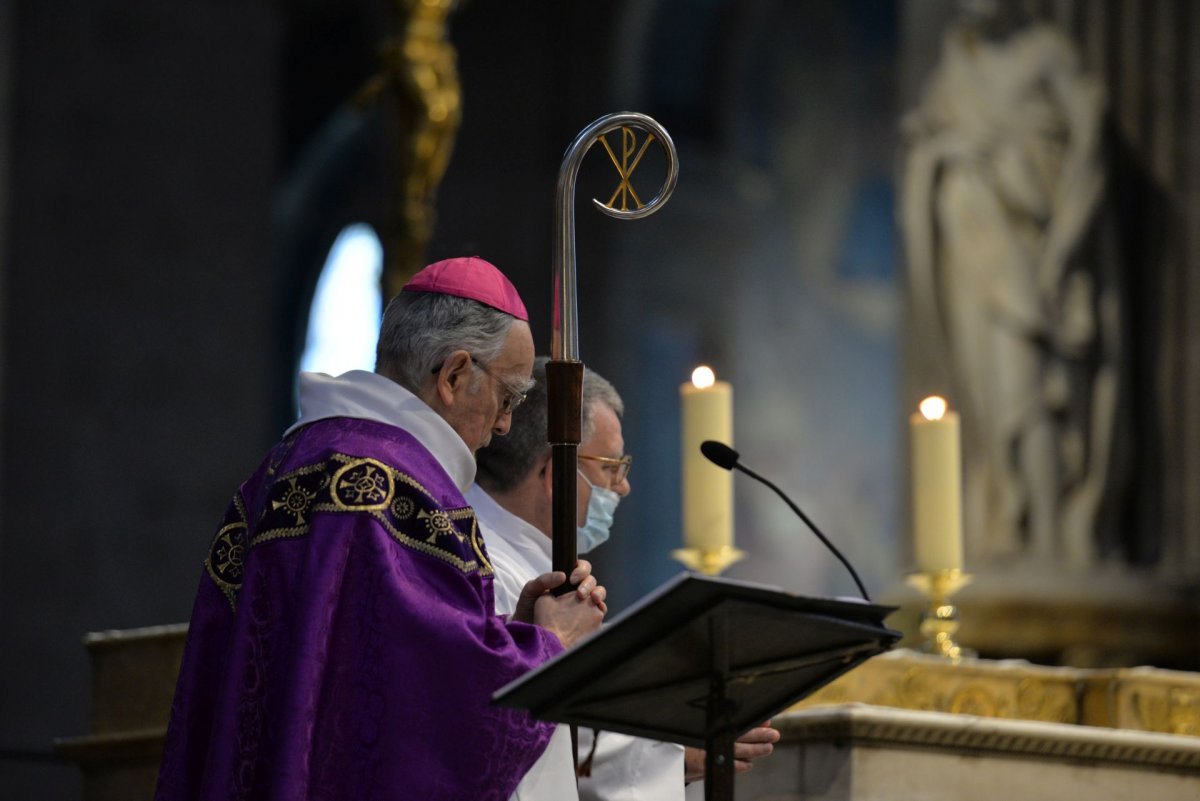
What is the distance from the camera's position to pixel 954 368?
22.6 ft

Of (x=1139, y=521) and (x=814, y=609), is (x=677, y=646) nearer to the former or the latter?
(x=814, y=609)

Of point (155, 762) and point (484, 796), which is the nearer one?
point (484, 796)

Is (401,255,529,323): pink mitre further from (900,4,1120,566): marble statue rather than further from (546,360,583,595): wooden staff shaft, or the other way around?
(900,4,1120,566): marble statue

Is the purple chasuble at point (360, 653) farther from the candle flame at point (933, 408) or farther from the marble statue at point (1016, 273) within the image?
the marble statue at point (1016, 273)

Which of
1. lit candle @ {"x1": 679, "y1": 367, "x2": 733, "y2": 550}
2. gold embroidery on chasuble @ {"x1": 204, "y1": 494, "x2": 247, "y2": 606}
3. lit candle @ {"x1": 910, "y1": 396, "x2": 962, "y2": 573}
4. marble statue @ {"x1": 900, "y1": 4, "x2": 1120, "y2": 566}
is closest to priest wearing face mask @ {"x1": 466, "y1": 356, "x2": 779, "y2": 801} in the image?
lit candle @ {"x1": 679, "y1": 367, "x2": 733, "y2": 550}

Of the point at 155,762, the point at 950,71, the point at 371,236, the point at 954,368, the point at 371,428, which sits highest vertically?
the point at 371,236

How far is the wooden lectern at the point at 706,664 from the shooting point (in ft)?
8.13

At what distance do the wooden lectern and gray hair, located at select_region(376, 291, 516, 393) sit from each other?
0.71 m

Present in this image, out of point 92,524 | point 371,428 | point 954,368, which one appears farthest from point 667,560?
point 371,428

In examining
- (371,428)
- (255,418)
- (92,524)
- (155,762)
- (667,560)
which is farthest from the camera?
(667,560)

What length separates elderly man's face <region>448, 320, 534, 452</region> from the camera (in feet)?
10.3

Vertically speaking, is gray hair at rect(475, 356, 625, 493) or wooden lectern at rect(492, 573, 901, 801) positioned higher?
gray hair at rect(475, 356, 625, 493)

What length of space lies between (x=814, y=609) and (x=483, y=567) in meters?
0.63

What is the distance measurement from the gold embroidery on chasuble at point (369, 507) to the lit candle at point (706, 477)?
1.23 meters
